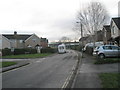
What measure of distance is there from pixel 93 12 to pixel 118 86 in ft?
114

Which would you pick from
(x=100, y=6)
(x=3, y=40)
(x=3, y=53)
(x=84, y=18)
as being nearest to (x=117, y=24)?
(x=100, y=6)

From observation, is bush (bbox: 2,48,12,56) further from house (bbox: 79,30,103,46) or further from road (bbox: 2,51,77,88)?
road (bbox: 2,51,77,88)

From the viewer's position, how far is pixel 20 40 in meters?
81.3

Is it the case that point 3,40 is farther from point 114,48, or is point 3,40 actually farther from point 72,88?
point 72,88

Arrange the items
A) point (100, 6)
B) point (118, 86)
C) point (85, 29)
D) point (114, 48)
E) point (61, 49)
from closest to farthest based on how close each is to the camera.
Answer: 1. point (118, 86)
2. point (114, 48)
3. point (100, 6)
4. point (85, 29)
5. point (61, 49)

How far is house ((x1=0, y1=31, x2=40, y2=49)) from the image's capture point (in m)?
78.1

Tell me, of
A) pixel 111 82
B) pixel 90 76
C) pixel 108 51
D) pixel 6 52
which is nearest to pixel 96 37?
pixel 6 52

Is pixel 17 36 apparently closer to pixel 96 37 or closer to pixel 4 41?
pixel 4 41

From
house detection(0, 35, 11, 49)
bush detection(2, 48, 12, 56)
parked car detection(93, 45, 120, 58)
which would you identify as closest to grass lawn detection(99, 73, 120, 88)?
parked car detection(93, 45, 120, 58)

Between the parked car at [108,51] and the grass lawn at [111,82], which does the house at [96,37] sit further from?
the grass lawn at [111,82]

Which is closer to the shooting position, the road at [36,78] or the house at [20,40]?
the road at [36,78]

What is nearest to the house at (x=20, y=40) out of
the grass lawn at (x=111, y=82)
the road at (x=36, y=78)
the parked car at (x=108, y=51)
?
the parked car at (x=108, y=51)

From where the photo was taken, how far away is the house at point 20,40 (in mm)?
78050

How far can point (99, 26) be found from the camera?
1715 inches
